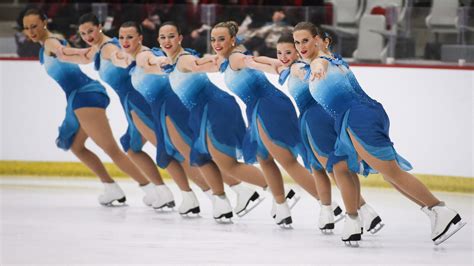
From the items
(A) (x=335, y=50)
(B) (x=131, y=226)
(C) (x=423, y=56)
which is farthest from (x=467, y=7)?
(B) (x=131, y=226)

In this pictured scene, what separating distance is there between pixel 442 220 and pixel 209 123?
6.71ft

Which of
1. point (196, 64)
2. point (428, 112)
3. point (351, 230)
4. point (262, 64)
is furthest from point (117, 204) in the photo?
point (351, 230)

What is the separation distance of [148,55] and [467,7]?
10.2ft

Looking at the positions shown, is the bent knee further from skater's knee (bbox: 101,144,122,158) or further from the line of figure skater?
skater's knee (bbox: 101,144,122,158)

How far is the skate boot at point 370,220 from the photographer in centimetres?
809

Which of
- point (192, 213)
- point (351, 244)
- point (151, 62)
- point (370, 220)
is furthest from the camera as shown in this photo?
point (192, 213)

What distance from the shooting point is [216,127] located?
28.7 feet

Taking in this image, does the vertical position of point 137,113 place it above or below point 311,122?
below

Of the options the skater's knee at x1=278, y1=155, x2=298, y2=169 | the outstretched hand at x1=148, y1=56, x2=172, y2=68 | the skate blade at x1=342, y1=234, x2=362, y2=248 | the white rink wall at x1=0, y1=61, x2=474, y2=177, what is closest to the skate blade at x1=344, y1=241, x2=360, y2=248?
the skate blade at x1=342, y1=234, x2=362, y2=248

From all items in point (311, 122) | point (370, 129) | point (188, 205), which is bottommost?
point (188, 205)

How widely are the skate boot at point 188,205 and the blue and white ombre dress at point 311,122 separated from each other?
1369mm

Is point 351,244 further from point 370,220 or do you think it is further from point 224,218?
point 224,218

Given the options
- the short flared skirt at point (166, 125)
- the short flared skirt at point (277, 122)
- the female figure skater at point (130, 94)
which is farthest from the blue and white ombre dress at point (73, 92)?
the short flared skirt at point (277, 122)

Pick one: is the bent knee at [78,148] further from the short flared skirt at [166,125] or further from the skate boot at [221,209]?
the skate boot at [221,209]
